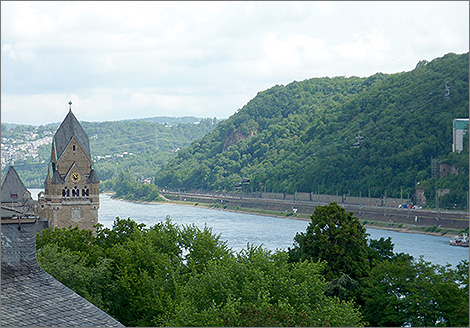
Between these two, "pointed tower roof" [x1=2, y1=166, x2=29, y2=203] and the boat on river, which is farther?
the boat on river

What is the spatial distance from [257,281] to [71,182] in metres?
18.0

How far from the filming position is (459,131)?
250ft

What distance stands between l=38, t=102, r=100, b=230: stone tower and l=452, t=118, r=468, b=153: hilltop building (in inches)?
2065

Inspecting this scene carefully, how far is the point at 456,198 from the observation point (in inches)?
2643

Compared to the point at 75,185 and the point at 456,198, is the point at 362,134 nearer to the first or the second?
the point at 456,198

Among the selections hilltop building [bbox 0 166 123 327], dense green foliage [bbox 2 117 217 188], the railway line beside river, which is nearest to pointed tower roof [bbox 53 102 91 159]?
hilltop building [bbox 0 166 123 327]

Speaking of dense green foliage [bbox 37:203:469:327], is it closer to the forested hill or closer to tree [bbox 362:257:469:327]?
tree [bbox 362:257:469:327]

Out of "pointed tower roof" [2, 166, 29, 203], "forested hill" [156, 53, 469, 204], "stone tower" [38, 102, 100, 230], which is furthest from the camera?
"forested hill" [156, 53, 469, 204]

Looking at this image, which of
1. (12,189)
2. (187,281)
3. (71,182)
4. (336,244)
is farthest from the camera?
(12,189)

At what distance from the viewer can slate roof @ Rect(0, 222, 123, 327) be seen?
10492mm

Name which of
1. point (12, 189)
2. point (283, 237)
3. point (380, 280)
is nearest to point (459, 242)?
point (283, 237)

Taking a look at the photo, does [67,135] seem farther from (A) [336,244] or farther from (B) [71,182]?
(A) [336,244]

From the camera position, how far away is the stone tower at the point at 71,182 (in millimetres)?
31219

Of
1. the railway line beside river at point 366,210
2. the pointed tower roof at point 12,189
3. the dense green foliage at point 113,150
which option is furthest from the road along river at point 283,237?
the dense green foliage at point 113,150
